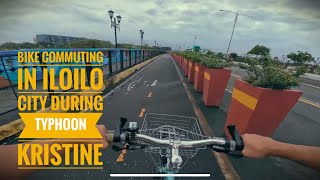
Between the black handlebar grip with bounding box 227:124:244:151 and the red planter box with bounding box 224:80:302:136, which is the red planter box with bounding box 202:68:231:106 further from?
the black handlebar grip with bounding box 227:124:244:151

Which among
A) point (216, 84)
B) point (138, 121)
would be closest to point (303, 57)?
point (216, 84)

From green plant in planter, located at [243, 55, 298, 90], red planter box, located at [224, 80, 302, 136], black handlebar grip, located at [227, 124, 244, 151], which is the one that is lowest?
red planter box, located at [224, 80, 302, 136]

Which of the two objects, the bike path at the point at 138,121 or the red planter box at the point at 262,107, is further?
the red planter box at the point at 262,107

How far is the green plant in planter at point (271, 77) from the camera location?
12.4 feet

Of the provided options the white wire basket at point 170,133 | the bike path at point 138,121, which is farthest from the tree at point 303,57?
the white wire basket at point 170,133

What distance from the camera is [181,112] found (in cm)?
670

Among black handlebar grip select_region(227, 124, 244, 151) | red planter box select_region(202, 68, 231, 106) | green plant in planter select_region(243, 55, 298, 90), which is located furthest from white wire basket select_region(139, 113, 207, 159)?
red planter box select_region(202, 68, 231, 106)

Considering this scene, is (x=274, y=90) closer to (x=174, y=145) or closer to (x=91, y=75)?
(x=174, y=145)

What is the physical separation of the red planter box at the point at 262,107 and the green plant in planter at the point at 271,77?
127mm

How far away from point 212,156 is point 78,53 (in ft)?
27.5

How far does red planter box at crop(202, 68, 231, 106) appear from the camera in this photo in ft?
22.6

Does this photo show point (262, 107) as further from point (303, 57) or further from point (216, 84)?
point (303, 57)

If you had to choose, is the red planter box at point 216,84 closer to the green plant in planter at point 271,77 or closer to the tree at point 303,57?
the green plant in planter at point 271,77

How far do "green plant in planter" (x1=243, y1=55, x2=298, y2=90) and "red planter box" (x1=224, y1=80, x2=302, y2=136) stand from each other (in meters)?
0.13
